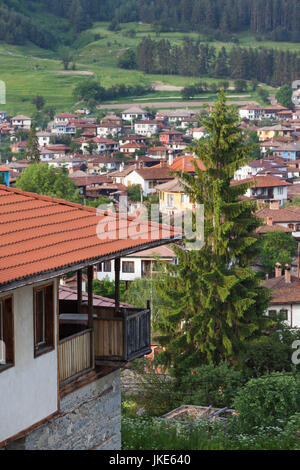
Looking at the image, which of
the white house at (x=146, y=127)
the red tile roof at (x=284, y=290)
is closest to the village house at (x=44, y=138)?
the white house at (x=146, y=127)

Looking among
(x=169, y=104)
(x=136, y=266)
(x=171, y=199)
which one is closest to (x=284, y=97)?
(x=169, y=104)

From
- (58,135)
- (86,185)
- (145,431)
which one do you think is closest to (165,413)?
(145,431)

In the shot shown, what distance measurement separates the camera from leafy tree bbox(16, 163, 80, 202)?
6412 cm

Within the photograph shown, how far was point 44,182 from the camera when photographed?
6525cm

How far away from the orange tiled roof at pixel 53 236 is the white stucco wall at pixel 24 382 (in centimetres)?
38

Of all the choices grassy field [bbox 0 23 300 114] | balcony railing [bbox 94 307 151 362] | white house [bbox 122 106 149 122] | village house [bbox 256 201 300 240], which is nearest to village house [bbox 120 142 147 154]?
white house [bbox 122 106 149 122]

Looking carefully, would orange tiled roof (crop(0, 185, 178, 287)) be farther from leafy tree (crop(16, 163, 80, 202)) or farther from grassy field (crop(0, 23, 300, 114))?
grassy field (crop(0, 23, 300, 114))

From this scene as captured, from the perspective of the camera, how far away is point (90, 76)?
166000mm

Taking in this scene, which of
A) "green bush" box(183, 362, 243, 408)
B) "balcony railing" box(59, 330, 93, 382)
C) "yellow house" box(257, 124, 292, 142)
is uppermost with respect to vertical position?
"balcony railing" box(59, 330, 93, 382)

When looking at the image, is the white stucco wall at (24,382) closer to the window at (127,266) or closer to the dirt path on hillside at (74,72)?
the window at (127,266)

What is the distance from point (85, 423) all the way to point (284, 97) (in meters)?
151

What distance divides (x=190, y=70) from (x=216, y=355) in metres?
156
